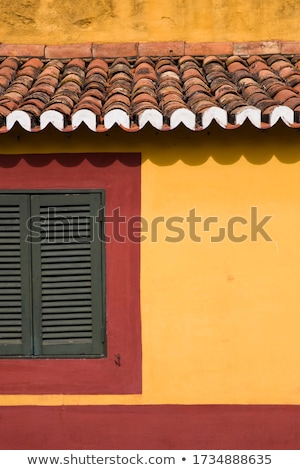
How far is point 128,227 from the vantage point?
21.9ft

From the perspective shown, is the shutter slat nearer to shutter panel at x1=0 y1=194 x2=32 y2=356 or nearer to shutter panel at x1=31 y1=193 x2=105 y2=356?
shutter panel at x1=31 y1=193 x2=105 y2=356

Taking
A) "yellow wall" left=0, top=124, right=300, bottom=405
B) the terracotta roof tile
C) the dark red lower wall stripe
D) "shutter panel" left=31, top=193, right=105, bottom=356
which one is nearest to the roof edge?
the terracotta roof tile

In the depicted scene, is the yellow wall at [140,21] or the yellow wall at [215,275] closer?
the yellow wall at [215,275]

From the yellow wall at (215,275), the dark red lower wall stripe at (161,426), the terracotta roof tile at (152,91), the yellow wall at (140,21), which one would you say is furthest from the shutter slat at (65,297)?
the yellow wall at (140,21)

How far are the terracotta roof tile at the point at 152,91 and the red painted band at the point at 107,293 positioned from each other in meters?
0.52

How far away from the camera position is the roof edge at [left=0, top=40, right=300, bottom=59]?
7809 millimetres

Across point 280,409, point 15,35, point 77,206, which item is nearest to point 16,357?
point 77,206

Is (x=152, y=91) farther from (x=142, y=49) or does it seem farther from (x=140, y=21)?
(x=140, y=21)

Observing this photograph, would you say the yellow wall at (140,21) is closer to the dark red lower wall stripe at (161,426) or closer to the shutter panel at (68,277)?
the shutter panel at (68,277)

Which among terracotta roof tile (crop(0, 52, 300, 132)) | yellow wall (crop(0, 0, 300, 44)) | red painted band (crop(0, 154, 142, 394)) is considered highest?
yellow wall (crop(0, 0, 300, 44))

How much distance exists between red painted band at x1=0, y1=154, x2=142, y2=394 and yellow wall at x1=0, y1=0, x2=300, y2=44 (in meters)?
1.85

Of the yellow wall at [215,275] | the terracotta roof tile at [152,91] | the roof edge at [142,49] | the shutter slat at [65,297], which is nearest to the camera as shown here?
the terracotta roof tile at [152,91]

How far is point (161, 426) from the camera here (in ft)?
22.1

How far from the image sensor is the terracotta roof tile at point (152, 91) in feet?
19.9
